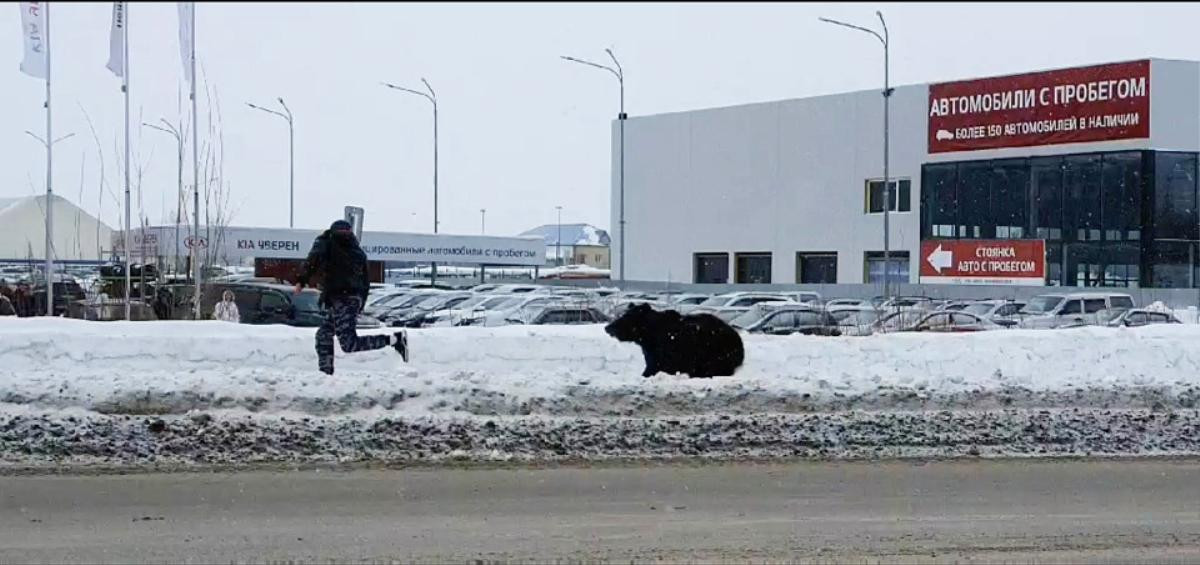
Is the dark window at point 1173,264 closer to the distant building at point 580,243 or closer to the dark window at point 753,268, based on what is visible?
the dark window at point 753,268

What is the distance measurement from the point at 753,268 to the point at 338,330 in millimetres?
50536

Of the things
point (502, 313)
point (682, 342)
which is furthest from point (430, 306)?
point (682, 342)

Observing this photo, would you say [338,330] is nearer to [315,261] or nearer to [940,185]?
[315,261]

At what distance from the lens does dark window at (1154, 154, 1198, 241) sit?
5075 centimetres

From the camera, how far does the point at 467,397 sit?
44.0 feet

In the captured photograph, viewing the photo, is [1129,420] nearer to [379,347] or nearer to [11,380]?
[379,347]

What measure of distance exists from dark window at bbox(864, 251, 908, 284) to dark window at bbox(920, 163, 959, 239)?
173 cm

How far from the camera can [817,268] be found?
61.5 m

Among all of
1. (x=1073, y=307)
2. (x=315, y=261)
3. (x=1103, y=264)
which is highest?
(x=1103, y=264)

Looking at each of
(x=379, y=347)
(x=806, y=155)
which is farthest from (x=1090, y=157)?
(x=379, y=347)

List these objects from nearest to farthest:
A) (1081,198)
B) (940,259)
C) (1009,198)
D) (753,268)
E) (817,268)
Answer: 1. (1081,198)
2. (1009,198)
3. (940,259)
4. (817,268)
5. (753,268)

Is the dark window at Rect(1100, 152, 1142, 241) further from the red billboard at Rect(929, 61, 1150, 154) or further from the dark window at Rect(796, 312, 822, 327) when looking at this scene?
the dark window at Rect(796, 312, 822, 327)

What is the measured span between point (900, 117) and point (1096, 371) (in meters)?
43.6

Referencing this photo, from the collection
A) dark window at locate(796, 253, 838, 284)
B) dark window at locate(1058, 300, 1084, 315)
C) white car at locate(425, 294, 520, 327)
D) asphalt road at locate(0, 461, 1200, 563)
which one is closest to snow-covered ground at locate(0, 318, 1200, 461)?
asphalt road at locate(0, 461, 1200, 563)
